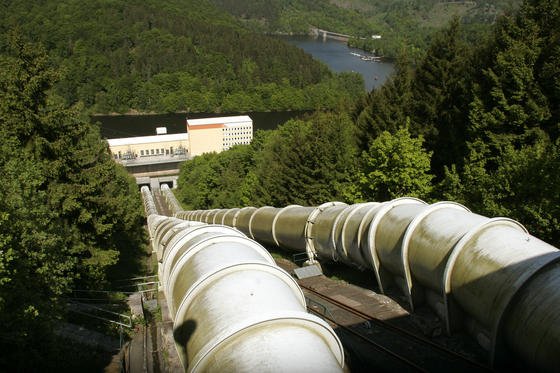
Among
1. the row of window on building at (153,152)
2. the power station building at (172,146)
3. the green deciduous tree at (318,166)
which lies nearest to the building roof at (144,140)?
the power station building at (172,146)

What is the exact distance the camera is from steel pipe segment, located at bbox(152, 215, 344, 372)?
516cm

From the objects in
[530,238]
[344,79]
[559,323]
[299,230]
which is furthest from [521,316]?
[344,79]

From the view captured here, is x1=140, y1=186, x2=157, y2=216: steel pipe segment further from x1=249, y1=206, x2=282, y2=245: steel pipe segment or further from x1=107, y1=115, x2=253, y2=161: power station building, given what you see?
x1=249, y1=206, x2=282, y2=245: steel pipe segment

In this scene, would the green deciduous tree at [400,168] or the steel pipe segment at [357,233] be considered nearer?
the steel pipe segment at [357,233]

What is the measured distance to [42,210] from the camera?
12.0 meters

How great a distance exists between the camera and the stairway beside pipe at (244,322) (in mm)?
5148

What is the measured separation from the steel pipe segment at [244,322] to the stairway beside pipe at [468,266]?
3.44 meters

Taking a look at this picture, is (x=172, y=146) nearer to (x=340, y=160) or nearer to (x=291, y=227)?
(x=340, y=160)

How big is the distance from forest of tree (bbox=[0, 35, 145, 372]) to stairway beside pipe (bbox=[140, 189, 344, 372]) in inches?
151

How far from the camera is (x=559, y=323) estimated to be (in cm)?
642

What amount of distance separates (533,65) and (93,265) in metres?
21.2

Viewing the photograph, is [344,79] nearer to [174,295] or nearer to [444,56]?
[444,56]

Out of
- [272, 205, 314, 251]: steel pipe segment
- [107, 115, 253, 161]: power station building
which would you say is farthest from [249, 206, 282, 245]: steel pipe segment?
[107, 115, 253, 161]: power station building

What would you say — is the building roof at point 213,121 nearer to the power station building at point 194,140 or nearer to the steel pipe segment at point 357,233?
the power station building at point 194,140
